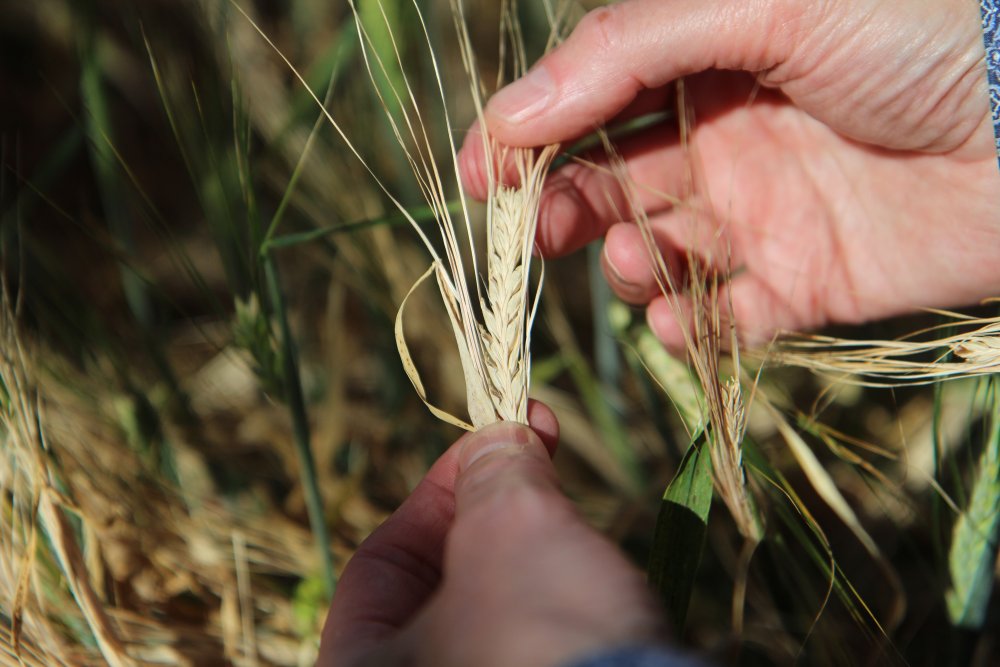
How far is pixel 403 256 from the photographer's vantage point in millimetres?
1009

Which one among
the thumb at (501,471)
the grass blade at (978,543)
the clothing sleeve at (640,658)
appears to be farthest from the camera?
the grass blade at (978,543)

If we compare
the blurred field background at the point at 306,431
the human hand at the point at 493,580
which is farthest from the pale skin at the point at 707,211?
the blurred field background at the point at 306,431

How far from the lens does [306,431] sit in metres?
0.68

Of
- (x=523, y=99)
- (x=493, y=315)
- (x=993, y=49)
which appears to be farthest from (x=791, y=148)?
(x=493, y=315)

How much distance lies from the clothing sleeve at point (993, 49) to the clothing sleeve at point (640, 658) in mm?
498

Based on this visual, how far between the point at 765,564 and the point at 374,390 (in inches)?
25.7

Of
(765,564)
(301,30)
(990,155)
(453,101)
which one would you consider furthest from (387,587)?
(453,101)

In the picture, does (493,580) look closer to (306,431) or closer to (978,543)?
(306,431)

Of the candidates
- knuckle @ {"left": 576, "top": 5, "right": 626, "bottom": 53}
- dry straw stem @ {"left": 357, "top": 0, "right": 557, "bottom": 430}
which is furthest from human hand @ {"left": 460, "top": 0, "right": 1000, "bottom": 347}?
dry straw stem @ {"left": 357, "top": 0, "right": 557, "bottom": 430}

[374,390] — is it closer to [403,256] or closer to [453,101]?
[403,256]

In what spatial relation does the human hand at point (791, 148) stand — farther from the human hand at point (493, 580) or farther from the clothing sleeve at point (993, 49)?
the human hand at point (493, 580)

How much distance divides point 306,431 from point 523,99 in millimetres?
326

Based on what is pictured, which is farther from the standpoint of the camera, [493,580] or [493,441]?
[493,441]

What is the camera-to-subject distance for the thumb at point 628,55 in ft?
2.19
